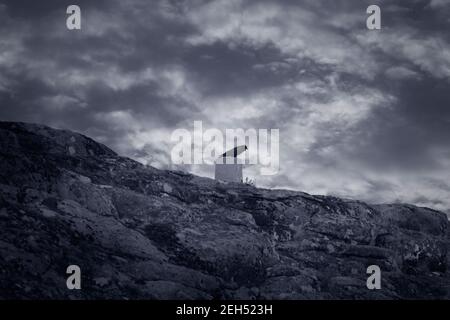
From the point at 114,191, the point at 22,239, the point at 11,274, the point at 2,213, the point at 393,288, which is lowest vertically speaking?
the point at 393,288

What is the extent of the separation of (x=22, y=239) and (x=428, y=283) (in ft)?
44.6

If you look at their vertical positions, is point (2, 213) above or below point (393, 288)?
above

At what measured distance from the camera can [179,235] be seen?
40.6 ft

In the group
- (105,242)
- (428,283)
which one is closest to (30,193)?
(105,242)

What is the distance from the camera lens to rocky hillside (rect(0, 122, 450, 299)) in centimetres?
968

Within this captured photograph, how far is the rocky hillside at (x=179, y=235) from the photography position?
381 inches

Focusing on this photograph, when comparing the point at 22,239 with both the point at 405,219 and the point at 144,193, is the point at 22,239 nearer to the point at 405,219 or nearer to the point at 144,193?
the point at 144,193

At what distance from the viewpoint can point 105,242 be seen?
10.8 meters

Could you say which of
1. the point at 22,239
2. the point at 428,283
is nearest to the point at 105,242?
the point at 22,239
